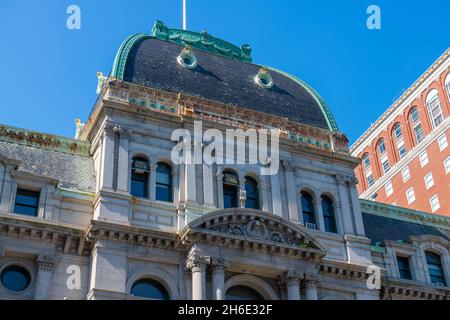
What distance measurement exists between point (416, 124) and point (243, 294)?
164ft

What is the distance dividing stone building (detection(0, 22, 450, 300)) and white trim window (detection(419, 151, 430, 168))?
101ft

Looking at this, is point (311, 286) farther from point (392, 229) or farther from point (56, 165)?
point (56, 165)

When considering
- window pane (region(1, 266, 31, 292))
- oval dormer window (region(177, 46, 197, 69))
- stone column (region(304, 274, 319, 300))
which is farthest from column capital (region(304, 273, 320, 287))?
oval dormer window (region(177, 46, 197, 69))

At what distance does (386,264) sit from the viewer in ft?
144

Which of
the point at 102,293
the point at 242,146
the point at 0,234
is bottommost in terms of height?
the point at 102,293

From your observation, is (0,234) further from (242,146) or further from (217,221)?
(242,146)

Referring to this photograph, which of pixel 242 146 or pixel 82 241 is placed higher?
pixel 242 146

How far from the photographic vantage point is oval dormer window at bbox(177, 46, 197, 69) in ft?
152

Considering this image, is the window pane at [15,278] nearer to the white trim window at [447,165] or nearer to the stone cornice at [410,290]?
the stone cornice at [410,290]

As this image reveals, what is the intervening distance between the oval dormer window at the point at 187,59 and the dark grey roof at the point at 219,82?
1.10ft

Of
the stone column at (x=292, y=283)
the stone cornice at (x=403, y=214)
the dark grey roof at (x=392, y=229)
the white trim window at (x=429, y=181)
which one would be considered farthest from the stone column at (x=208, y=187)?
the white trim window at (x=429, y=181)
